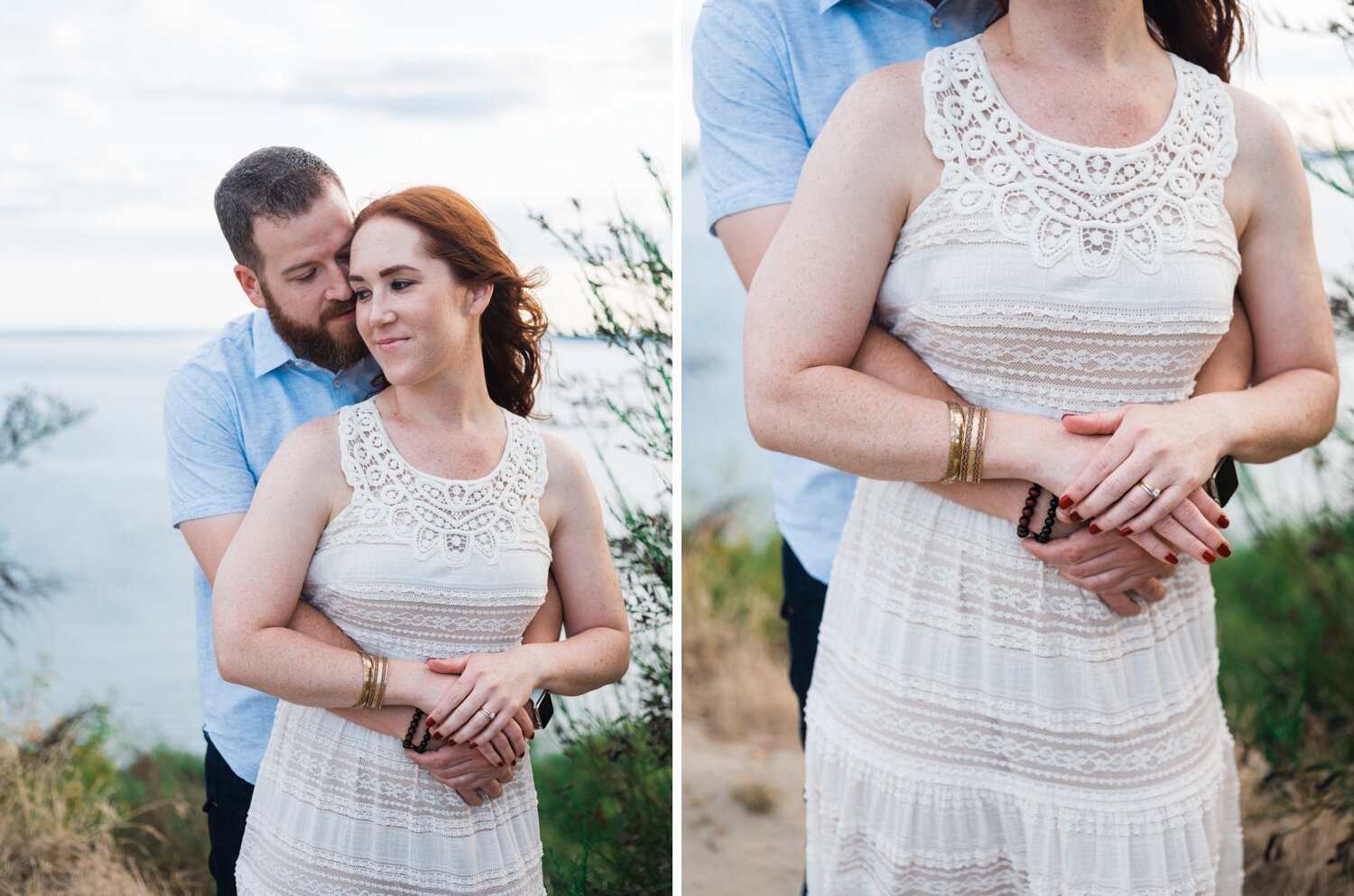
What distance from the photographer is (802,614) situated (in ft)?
7.18

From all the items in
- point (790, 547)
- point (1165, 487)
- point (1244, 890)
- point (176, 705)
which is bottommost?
point (1244, 890)

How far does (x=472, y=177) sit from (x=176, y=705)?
3.52 feet

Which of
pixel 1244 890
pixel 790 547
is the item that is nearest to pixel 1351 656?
pixel 1244 890

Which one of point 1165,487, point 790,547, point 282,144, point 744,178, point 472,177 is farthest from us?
point 790,547

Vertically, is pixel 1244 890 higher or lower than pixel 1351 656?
lower

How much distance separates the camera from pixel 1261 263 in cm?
152

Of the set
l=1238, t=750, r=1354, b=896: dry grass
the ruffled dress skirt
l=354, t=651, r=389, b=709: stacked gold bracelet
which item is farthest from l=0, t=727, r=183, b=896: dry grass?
l=1238, t=750, r=1354, b=896: dry grass

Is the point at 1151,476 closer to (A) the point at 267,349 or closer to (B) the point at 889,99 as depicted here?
(B) the point at 889,99

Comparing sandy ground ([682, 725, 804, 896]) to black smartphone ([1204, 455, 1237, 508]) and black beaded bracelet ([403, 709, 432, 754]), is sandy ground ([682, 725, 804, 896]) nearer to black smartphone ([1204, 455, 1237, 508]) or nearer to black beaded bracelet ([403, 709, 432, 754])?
black beaded bracelet ([403, 709, 432, 754])

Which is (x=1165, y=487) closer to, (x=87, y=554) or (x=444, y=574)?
(x=444, y=574)

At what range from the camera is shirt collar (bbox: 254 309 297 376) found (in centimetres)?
183

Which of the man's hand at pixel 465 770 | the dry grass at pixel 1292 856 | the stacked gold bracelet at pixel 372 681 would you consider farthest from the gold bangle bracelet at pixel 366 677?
the dry grass at pixel 1292 856

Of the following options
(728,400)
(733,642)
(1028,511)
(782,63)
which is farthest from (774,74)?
(733,642)

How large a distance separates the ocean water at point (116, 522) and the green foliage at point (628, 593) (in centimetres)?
4
